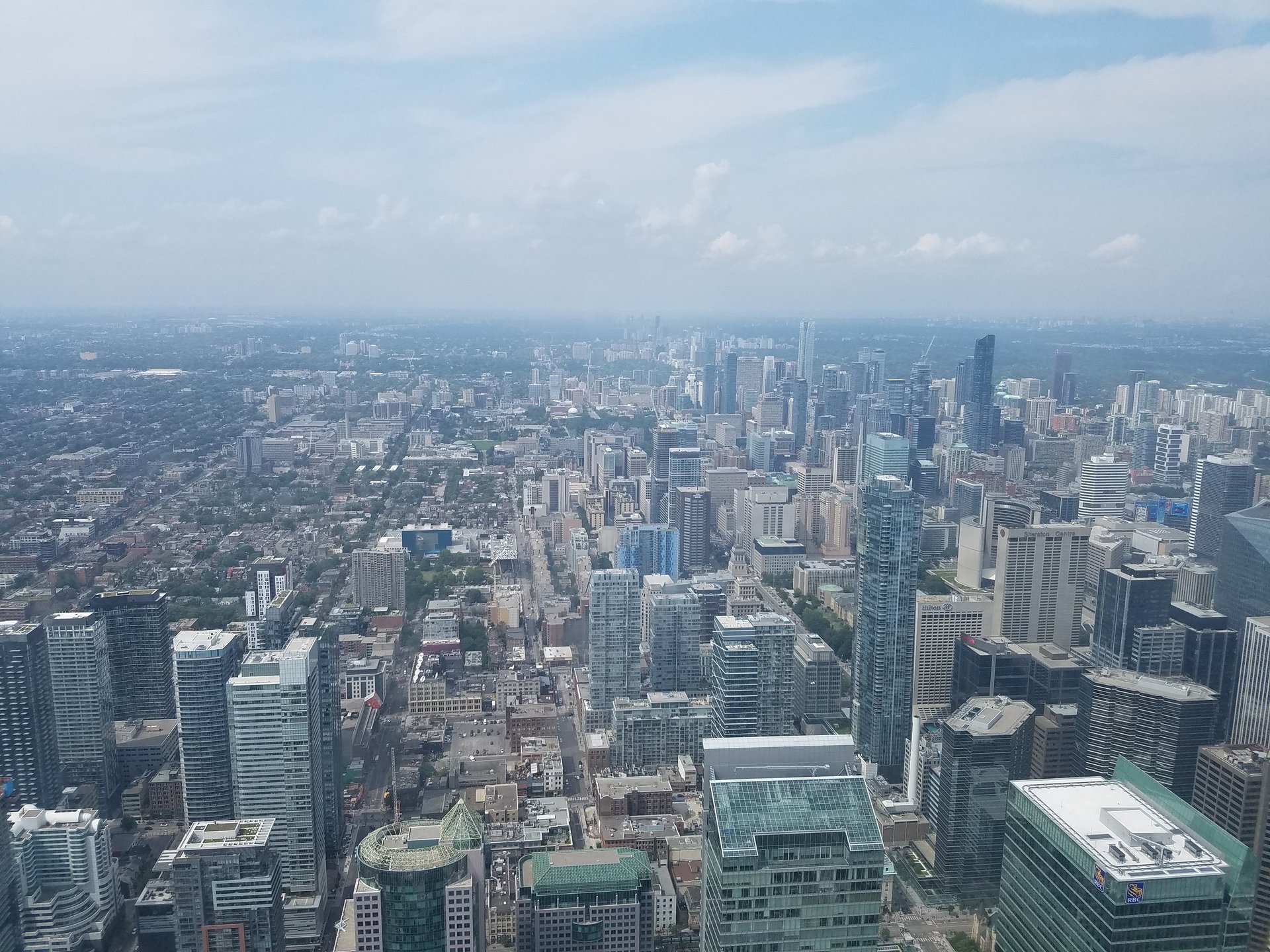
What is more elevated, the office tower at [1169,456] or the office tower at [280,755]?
the office tower at [1169,456]

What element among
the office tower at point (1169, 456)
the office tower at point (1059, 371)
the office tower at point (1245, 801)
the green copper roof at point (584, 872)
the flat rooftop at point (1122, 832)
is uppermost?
the office tower at point (1059, 371)

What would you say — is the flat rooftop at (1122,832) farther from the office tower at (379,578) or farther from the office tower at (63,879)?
the office tower at (379,578)

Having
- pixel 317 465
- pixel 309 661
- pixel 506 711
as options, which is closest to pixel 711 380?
pixel 317 465

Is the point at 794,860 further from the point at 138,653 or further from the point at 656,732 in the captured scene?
the point at 138,653

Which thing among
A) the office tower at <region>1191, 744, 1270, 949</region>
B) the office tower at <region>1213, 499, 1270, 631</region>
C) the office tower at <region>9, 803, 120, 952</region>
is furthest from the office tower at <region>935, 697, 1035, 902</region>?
the office tower at <region>9, 803, 120, 952</region>

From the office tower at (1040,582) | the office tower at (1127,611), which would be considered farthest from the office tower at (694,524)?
the office tower at (1127,611)

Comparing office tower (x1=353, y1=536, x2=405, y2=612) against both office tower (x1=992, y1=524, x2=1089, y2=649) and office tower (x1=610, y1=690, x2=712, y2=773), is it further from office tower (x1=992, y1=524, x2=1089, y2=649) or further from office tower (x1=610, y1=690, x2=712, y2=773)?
office tower (x1=992, y1=524, x2=1089, y2=649)

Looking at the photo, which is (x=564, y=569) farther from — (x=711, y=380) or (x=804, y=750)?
(x=804, y=750)

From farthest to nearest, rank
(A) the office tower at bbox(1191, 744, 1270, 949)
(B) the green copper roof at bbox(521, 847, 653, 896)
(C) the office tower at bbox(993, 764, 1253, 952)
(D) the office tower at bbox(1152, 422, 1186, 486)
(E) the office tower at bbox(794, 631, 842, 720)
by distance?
(D) the office tower at bbox(1152, 422, 1186, 486) < (E) the office tower at bbox(794, 631, 842, 720) < (B) the green copper roof at bbox(521, 847, 653, 896) < (A) the office tower at bbox(1191, 744, 1270, 949) < (C) the office tower at bbox(993, 764, 1253, 952)
